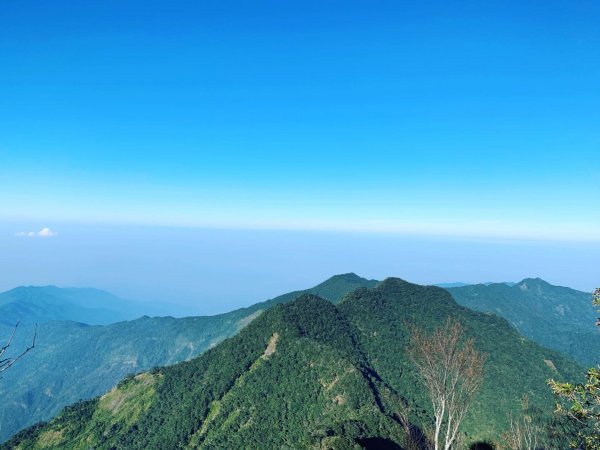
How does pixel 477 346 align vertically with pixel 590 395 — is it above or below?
below

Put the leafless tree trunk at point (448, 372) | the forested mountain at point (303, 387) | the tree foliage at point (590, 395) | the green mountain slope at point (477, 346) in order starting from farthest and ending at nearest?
the green mountain slope at point (477, 346)
the forested mountain at point (303, 387)
the leafless tree trunk at point (448, 372)
the tree foliage at point (590, 395)

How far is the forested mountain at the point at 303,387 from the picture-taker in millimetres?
79688

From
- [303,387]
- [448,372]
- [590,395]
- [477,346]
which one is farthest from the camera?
[477,346]

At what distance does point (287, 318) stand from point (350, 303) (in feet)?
A: 95.0

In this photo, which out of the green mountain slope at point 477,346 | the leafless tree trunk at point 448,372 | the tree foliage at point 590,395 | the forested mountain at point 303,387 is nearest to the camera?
the tree foliage at point 590,395

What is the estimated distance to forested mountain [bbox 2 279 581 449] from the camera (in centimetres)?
7969

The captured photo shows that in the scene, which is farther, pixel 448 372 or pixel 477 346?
pixel 477 346

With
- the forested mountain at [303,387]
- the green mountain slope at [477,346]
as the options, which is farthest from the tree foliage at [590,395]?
the green mountain slope at [477,346]

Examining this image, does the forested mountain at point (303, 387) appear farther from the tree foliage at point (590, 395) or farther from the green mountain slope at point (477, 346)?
the tree foliage at point (590, 395)

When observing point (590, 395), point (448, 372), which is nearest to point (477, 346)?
point (448, 372)

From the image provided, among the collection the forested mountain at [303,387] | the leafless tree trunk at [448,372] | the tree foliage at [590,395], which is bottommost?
the forested mountain at [303,387]

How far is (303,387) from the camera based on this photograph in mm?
86938

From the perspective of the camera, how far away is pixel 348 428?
6191 cm

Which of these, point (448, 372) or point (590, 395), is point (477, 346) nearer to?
point (448, 372)
